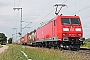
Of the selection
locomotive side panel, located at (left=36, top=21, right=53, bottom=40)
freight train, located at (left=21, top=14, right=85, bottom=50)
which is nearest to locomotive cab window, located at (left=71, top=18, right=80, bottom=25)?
freight train, located at (left=21, top=14, right=85, bottom=50)

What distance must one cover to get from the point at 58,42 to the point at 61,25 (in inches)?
67.0

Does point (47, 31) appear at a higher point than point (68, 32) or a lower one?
higher

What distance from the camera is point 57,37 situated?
23.3 metres

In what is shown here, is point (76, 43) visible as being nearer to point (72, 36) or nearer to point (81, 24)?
point (72, 36)

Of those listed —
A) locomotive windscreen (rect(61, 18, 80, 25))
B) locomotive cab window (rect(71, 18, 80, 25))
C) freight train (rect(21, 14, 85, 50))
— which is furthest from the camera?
locomotive cab window (rect(71, 18, 80, 25))

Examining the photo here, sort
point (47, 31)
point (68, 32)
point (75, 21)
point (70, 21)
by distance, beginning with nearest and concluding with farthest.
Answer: point (68, 32), point (70, 21), point (75, 21), point (47, 31)

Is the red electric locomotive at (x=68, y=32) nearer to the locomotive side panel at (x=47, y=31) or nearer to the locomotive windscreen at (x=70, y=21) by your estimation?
the locomotive windscreen at (x=70, y=21)

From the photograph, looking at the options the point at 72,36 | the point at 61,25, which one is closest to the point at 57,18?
the point at 61,25

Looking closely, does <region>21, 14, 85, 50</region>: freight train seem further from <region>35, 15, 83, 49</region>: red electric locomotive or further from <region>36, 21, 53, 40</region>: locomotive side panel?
<region>36, 21, 53, 40</region>: locomotive side panel

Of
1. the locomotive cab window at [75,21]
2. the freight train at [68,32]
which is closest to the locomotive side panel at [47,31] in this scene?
the freight train at [68,32]

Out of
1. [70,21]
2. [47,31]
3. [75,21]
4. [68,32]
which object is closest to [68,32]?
[68,32]

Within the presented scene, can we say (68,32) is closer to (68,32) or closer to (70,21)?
(68,32)

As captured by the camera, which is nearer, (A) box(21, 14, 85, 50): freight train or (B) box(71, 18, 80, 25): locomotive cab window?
(A) box(21, 14, 85, 50): freight train

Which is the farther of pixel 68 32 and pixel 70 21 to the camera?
pixel 70 21
